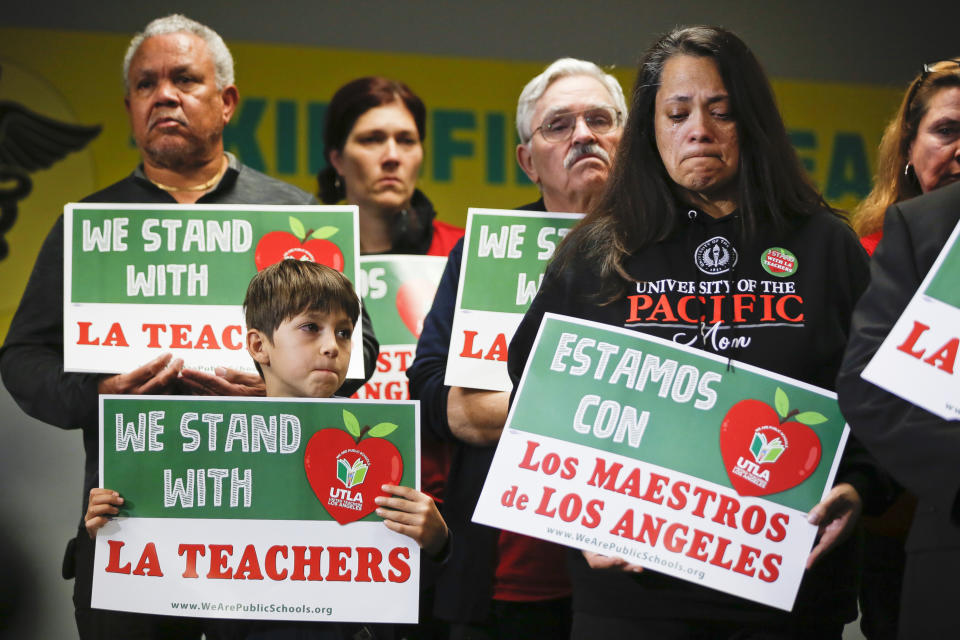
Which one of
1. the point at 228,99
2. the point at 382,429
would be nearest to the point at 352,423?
the point at 382,429

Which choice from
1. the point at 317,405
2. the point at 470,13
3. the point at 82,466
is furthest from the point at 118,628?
the point at 470,13

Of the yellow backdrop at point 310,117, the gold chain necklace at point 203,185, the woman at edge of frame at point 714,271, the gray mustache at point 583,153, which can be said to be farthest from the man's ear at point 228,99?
the yellow backdrop at point 310,117

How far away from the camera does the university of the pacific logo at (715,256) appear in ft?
6.25

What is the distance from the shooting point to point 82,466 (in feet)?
14.4

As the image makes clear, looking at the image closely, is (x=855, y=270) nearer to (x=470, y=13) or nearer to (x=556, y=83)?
(x=556, y=83)

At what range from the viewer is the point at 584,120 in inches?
105

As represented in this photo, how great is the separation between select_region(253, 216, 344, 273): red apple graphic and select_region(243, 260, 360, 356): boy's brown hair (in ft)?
0.21

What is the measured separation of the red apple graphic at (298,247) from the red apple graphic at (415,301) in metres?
0.50

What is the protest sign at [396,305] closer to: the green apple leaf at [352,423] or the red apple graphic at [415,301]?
the red apple graphic at [415,301]

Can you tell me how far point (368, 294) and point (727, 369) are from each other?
1368mm

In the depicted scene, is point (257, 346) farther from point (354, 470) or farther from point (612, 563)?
point (612, 563)

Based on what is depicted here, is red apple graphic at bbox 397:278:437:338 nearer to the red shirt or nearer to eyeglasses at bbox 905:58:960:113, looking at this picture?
the red shirt

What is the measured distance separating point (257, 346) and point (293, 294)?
0.49 feet

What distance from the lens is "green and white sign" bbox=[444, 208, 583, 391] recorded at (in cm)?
242
